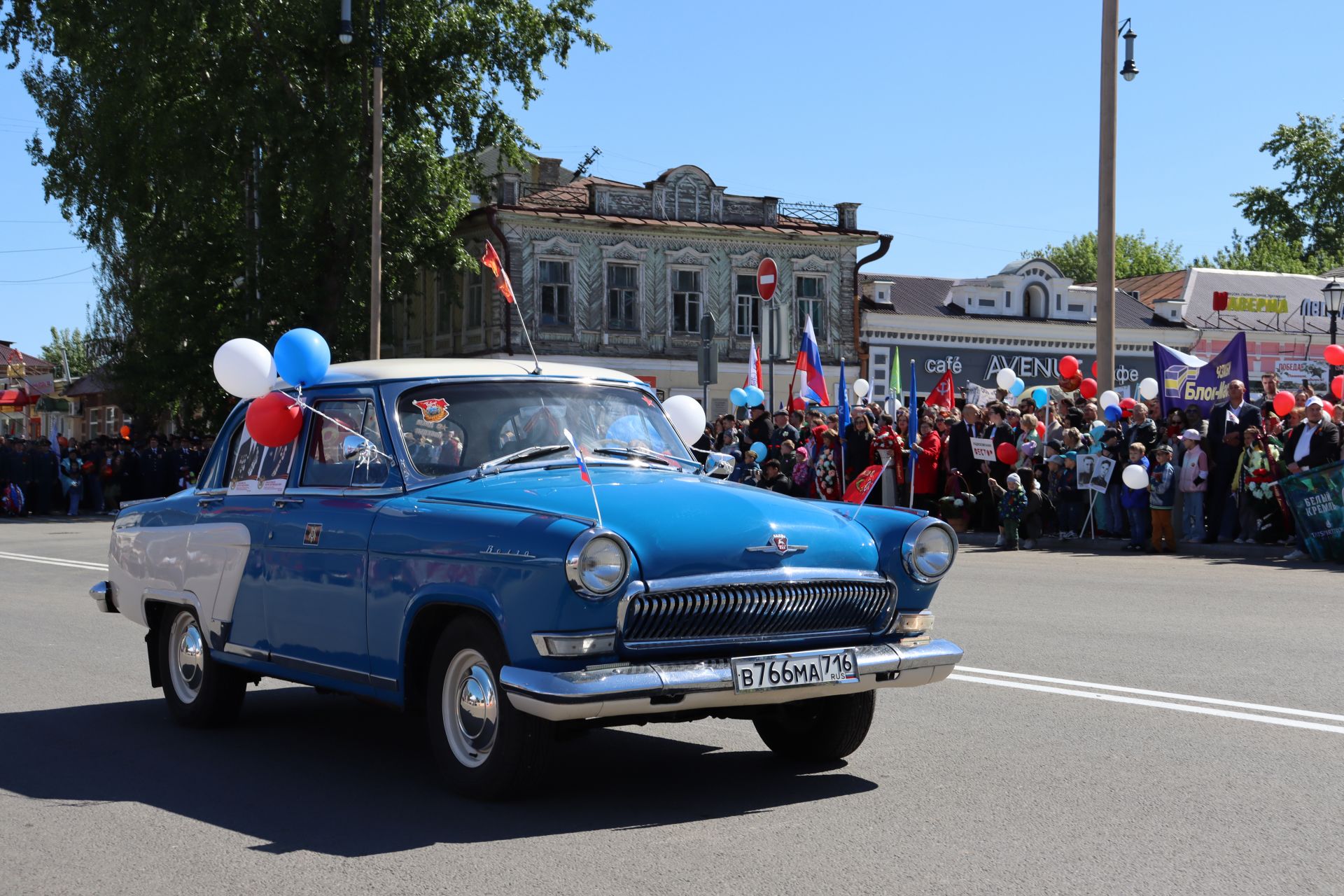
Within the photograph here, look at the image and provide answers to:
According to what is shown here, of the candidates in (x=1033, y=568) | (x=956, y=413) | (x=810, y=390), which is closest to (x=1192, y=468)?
(x=1033, y=568)

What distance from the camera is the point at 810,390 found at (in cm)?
2806

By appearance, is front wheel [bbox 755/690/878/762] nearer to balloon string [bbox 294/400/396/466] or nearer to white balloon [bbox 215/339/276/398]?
balloon string [bbox 294/400/396/466]

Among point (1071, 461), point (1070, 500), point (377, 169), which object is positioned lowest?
point (1070, 500)

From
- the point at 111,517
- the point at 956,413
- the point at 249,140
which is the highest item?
the point at 249,140

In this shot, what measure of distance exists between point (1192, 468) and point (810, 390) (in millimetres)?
8983

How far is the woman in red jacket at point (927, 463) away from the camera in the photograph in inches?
938

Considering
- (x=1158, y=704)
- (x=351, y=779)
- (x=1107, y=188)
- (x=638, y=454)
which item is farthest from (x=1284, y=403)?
(x=351, y=779)

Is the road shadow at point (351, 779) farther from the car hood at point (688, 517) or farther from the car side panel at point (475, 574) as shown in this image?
the car hood at point (688, 517)

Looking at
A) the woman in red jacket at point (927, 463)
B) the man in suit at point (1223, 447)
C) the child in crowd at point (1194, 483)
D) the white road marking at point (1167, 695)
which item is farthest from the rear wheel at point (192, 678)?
the woman in red jacket at point (927, 463)

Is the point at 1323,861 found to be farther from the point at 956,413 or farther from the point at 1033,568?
the point at 956,413

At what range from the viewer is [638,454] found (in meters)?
7.18

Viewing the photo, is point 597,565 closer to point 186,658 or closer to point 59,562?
point 186,658

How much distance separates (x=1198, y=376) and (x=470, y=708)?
18.8m

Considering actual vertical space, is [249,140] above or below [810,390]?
above
